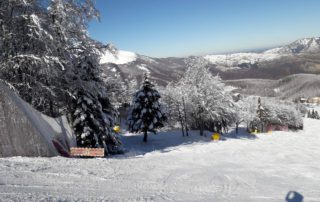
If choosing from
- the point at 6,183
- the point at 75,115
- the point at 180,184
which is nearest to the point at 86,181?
the point at 6,183

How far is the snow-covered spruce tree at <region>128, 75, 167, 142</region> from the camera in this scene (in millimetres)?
36312

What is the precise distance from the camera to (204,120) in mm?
42531

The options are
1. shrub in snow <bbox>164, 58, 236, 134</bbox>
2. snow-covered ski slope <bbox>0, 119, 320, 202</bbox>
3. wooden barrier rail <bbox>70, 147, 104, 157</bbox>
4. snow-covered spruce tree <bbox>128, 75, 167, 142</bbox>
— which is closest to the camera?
snow-covered ski slope <bbox>0, 119, 320, 202</bbox>

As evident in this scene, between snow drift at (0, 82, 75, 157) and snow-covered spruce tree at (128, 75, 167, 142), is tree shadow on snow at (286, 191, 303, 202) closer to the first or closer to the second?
snow drift at (0, 82, 75, 157)

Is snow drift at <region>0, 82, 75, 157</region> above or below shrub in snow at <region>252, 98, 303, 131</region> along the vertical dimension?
above

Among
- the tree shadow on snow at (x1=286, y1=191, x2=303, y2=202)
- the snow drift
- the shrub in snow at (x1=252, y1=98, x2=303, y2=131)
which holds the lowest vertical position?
the shrub in snow at (x1=252, y1=98, x2=303, y2=131)

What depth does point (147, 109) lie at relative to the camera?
36.4 m

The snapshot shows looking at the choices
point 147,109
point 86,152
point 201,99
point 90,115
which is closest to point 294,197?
point 86,152

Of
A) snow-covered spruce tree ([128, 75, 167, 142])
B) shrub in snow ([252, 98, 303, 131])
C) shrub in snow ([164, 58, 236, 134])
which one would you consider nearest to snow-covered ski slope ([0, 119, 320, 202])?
snow-covered spruce tree ([128, 75, 167, 142])

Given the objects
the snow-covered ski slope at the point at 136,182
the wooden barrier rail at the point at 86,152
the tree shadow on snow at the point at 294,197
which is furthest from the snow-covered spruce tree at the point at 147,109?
the tree shadow on snow at the point at 294,197

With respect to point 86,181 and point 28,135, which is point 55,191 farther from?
point 28,135

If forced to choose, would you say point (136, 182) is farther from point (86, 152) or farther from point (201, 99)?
point (201, 99)

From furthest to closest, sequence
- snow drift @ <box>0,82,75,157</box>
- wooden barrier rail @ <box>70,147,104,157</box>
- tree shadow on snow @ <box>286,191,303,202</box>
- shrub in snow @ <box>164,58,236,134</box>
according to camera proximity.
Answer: shrub in snow @ <box>164,58,236,134</box> < wooden barrier rail @ <box>70,147,104,157</box> < snow drift @ <box>0,82,75,157</box> < tree shadow on snow @ <box>286,191,303,202</box>

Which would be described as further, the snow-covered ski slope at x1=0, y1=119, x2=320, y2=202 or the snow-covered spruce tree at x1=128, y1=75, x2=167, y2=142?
the snow-covered spruce tree at x1=128, y1=75, x2=167, y2=142
